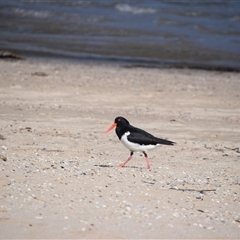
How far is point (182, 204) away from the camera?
23.7 feet

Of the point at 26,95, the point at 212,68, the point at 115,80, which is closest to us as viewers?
the point at 26,95

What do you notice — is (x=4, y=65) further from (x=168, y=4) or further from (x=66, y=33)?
(x=168, y=4)

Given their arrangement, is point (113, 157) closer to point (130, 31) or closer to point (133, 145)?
point (133, 145)

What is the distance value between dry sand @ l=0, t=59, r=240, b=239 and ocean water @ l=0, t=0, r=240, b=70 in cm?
453

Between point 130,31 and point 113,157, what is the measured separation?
18.6m

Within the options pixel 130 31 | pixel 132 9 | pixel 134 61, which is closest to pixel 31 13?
pixel 132 9

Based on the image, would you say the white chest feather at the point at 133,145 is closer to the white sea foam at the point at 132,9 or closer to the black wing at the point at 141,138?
the black wing at the point at 141,138

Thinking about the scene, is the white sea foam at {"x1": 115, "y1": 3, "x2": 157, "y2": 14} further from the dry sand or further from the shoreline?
the dry sand

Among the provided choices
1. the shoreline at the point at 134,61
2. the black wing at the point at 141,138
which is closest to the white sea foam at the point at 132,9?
the shoreline at the point at 134,61

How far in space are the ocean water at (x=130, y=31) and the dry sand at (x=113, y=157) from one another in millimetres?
4533

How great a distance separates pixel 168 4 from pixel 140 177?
98.9 feet

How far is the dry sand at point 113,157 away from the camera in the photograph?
6.57 metres

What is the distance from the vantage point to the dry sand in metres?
6.57

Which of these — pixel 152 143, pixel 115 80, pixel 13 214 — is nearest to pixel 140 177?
pixel 152 143
